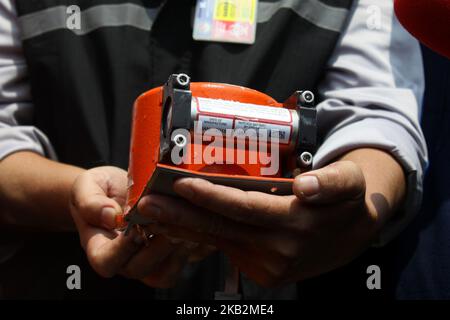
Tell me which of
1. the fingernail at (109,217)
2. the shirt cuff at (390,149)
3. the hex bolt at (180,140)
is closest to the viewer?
→ the hex bolt at (180,140)

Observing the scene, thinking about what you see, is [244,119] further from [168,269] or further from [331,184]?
[168,269]

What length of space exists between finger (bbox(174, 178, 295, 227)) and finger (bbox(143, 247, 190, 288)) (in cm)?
19

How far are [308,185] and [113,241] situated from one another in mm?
274

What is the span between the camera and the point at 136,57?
2.93ft

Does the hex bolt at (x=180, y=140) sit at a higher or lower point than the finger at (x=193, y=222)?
higher

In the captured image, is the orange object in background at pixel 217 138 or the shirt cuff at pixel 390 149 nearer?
the orange object in background at pixel 217 138

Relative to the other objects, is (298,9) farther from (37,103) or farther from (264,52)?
(37,103)

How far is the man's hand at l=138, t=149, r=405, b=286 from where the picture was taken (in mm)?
561

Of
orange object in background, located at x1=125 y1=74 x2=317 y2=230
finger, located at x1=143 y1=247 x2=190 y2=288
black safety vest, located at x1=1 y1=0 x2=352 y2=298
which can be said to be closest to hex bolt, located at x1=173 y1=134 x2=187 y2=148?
orange object in background, located at x1=125 y1=74 x2=317 y2=230

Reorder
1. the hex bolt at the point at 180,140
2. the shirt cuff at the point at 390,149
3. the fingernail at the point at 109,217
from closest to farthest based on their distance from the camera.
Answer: the hex bolt at the point at 180,140
the fingernail at the point at 109,217
the shirt cuff at the point at 390,149

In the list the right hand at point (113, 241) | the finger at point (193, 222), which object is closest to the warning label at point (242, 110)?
the finger at point (193, 222)

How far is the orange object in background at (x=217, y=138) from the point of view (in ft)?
1.76

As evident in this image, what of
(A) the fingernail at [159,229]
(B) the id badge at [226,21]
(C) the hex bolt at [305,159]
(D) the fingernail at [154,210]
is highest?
(B) the id badge at [226,21]

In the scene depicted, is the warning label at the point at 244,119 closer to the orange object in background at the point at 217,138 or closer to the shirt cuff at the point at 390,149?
the orange object in background at the point at 217,138
